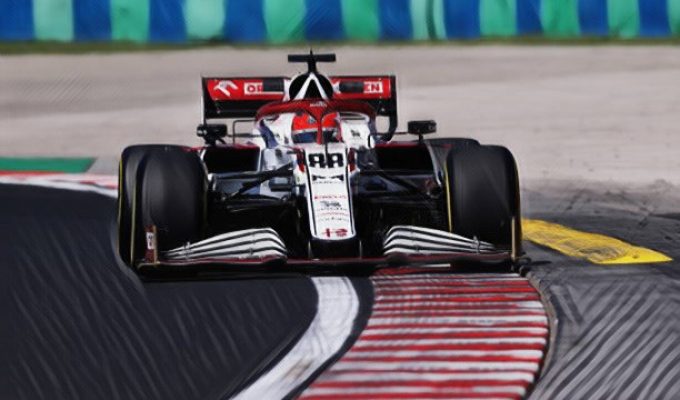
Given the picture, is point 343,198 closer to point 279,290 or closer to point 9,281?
point 279,290

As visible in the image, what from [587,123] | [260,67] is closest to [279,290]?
[587,123]

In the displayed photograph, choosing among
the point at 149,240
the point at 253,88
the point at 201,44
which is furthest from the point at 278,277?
the point at 201,44

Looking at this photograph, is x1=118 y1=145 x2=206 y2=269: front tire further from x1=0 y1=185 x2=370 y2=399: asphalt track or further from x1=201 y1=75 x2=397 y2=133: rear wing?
x1=201 y1=75 x2=397 y2=133: rear wing

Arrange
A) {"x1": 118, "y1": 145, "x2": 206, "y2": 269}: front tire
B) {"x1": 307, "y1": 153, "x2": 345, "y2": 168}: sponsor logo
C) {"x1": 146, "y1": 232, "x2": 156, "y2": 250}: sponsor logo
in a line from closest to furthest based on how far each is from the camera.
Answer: {"x1": 146, "y1": 232, "x2": 156, "y2": 250}: sponsor logo
{"x1": 118, "y1": 145, "x2": 206, "y2": 269}: front tire
{"x1": 307, "y1": 153, "x2": 345, "y2": 168}: sponsor logo

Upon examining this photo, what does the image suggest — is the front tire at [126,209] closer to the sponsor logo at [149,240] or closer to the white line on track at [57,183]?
the sponsor logo at [149,240]

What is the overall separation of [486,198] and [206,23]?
48.2ft

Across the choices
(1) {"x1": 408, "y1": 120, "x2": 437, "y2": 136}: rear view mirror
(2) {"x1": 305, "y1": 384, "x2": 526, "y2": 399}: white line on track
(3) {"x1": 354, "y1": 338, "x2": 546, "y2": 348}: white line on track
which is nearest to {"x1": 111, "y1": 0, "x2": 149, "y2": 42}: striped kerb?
(1) {"x1": 408, "y1": 120, "x2": 437, "y2": 136}: rear view mirror

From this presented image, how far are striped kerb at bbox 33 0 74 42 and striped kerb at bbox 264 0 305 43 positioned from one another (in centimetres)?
260

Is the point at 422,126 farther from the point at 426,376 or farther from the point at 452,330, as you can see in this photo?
the point at 426,376

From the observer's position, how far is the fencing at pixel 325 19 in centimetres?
2325

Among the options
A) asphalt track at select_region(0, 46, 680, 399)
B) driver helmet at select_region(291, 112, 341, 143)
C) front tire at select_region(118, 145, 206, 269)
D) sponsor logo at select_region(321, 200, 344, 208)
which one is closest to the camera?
asphalt track at select_region(0, 46, 680, 399)

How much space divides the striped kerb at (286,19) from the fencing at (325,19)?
13 millimetres

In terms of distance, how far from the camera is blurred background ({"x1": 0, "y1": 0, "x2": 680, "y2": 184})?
67.6 ft

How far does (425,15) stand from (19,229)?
512 inches
